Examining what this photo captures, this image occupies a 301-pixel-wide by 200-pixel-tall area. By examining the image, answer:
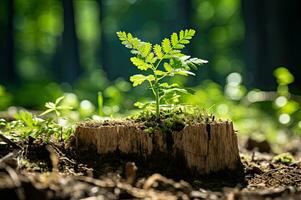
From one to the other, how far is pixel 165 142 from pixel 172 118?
14 centimetres

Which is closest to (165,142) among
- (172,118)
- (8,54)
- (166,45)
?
(172,118)

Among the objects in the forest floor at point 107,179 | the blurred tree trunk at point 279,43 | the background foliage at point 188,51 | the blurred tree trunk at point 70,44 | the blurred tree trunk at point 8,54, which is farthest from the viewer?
the blurred tree trunk at point 8,54

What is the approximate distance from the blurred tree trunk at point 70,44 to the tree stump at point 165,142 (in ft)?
56.0

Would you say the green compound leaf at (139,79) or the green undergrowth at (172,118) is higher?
the green compound leaf at (139,79)

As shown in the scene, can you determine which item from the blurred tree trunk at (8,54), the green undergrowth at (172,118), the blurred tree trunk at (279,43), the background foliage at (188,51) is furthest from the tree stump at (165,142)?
the blurred tree trunk at (8,54)

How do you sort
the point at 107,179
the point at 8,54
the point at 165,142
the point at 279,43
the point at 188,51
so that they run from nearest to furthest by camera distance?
the point at 107,179, the point at 165,142, the point at 279,43, the point at 188,51, the point at 8,54

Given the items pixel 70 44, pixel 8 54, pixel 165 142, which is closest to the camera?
pixel 165 142

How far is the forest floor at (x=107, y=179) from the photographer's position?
5.89 feet

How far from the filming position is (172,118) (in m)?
2.62

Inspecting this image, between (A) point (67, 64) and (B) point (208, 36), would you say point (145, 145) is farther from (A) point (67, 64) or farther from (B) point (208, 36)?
(B) point (208, 36)

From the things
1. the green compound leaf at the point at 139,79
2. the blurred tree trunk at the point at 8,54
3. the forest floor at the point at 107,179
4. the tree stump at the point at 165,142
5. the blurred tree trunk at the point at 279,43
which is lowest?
the forest floor at the point at 107,179

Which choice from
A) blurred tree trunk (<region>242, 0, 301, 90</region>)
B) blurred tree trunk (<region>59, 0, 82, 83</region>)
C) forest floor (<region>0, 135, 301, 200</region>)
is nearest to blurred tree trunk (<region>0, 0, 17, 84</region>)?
blurred tree trunk (<region>59, 0, 82, 83</region>)

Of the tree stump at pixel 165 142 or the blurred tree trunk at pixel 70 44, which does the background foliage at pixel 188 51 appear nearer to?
the blurred tree trunk at pixel 70 44

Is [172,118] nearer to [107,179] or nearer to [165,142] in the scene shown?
[165,142]
